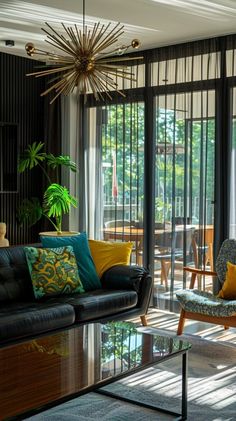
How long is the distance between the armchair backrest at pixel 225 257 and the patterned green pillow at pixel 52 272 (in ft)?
4.12

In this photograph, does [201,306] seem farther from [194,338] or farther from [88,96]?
[88,96]

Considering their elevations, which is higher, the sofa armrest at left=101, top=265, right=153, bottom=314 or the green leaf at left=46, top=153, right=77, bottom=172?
the green leaf at left=46, top=153, right=77, bottom=172

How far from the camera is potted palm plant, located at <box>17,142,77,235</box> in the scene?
646 cm

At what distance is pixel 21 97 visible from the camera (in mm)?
6832

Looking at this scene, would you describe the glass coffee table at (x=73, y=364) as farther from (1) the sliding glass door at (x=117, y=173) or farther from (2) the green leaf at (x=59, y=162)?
(2) the green leaf at (x=59, y=162)

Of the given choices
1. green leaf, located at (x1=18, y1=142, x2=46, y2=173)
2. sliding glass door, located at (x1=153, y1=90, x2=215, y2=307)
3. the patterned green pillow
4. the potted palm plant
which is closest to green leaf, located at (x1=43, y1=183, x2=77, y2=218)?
the potted palm plant

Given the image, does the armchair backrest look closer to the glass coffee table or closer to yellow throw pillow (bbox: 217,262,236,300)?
yellow throw pillow (bbox: 217,262,236,300)

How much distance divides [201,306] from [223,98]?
2.16 m

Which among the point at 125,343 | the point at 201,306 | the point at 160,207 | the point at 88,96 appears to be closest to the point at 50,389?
the point at 125,343

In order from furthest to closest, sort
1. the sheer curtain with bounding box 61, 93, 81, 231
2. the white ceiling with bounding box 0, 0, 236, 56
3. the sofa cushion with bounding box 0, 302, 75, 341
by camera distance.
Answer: the sheer curtain with bounding box 61, 93, 81, 231 < the white ceiling with bounding box 0, 0, 236, 56 < the sofa cushion with bounding box 0, 302, 75, 341

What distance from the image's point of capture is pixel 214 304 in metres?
4.49

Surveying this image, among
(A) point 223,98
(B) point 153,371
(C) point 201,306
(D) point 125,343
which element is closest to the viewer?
(D) point 125,343

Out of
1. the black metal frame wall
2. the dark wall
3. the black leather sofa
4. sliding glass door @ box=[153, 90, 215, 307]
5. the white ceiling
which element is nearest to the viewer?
the black leather sofa

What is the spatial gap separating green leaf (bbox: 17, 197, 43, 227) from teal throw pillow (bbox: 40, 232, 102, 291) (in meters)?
1.66
